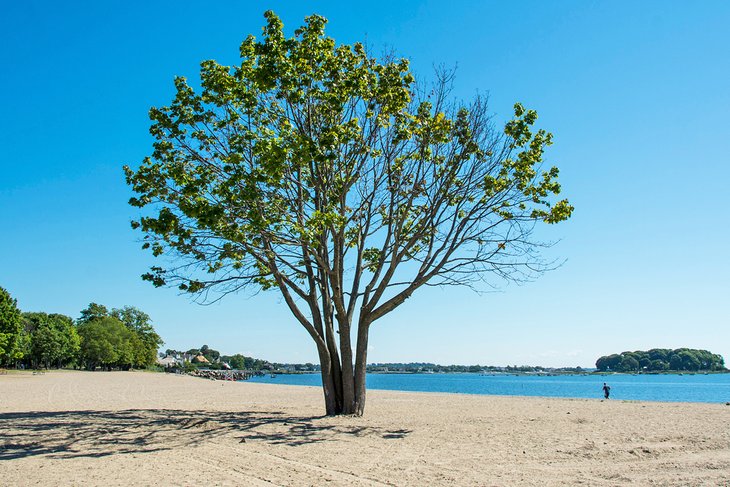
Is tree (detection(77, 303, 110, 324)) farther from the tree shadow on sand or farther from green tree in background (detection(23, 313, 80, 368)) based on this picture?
the tree shadow on sand

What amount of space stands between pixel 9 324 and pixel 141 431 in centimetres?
5439

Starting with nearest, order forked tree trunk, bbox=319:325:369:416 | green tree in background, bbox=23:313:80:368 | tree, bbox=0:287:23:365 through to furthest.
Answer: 1. forked tree trunk, bbox=319:325:369:416
2. tree, bbox=0:287:23:365
3. green tree in background, bbox=23:313:80:368

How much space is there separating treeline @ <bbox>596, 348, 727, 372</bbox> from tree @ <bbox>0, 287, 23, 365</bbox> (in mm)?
184815

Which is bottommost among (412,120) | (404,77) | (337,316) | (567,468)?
(567,468)

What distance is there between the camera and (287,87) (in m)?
14.1

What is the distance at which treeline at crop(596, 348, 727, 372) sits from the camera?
586 ft

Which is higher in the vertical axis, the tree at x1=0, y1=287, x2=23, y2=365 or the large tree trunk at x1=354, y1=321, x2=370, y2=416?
the tree at x1=0, y1=287, x2=23, y2=365

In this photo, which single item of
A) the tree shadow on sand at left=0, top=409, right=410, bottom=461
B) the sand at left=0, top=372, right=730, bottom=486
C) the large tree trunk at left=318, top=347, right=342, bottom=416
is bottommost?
the sand at left=0, top=372, right=730, bottom=486

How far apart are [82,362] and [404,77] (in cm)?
11706

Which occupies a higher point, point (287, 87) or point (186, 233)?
point (287, 87)

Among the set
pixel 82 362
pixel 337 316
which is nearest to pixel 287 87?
pixel 337 316

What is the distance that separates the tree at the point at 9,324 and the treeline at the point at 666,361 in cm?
18482

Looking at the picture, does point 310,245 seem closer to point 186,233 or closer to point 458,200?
point 186,233

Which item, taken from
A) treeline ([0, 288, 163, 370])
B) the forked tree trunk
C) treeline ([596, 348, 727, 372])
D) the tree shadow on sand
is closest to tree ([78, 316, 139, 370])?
treeline ([0, 288, 163, 370])
